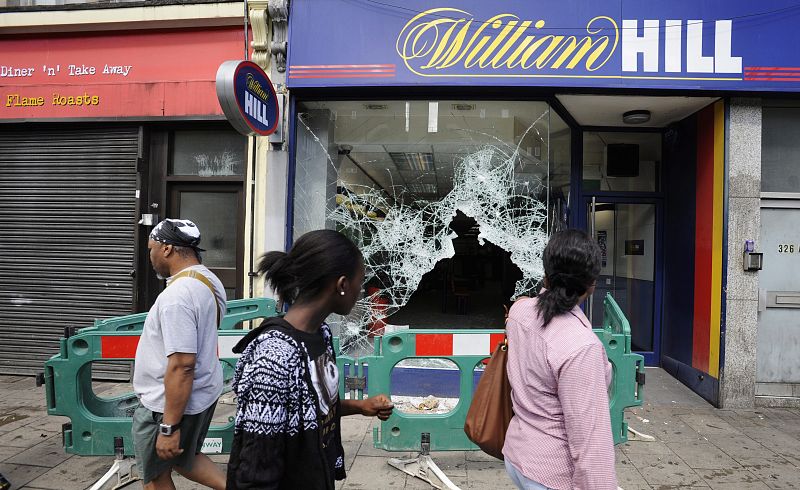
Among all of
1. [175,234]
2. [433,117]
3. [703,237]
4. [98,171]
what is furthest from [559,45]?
[98,171]

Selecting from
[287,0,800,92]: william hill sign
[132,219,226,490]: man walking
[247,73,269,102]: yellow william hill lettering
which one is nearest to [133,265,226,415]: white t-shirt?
[132,219,226,490]: man walking

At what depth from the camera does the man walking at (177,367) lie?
2.36 m

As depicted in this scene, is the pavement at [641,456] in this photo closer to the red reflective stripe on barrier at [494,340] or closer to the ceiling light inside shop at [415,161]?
the red reflective stripe on barrier at [494,340]

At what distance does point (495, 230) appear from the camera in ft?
20.0

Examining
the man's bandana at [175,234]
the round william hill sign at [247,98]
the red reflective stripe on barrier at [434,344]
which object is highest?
the round william hill sign at [247,98]

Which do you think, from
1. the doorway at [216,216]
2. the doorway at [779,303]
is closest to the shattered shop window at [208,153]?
the doorway at [216,216]

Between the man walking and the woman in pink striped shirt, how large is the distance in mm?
1580

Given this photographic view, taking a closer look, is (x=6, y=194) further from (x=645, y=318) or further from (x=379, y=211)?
(x=645, y=318)

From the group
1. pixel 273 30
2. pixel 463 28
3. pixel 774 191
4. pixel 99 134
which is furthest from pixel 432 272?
pixel 99 134

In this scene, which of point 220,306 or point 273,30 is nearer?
point 220,306

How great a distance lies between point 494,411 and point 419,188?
440 cm

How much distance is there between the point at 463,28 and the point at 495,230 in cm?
246

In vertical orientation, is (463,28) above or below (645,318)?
above

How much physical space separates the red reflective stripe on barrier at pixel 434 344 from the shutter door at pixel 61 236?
14.7 ft
